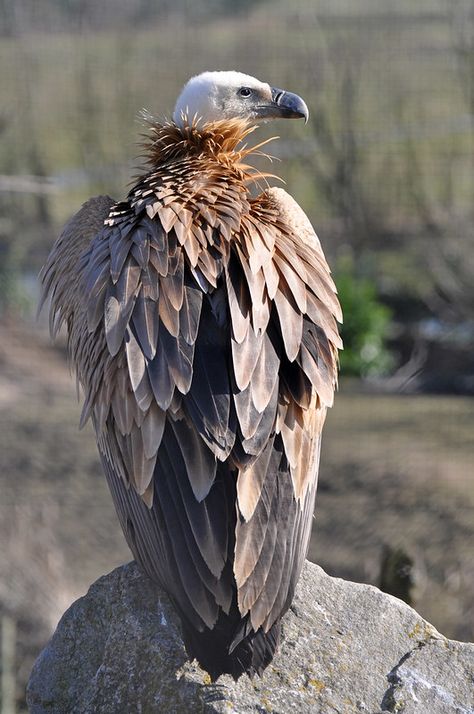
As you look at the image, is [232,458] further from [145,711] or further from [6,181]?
[6,181]

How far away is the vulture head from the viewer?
4660mm

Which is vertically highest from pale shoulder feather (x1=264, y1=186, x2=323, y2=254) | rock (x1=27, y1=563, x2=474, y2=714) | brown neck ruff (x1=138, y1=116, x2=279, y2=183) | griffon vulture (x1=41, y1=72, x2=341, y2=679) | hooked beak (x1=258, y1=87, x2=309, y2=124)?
hooked beak (x1=258, y1=87, x2=309, y2=124)

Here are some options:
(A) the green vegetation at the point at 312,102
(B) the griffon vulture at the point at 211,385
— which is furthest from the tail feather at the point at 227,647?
(A) the green vegetation at the point at 312,102

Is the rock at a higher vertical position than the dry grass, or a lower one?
higher

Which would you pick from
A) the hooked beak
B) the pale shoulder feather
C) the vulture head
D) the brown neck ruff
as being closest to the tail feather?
the pale shoulder feather

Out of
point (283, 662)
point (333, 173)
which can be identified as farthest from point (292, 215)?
point (333, 173)

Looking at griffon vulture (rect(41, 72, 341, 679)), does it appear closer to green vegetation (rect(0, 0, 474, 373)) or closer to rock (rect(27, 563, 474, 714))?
rock (rect(27, 563, 474, 714))

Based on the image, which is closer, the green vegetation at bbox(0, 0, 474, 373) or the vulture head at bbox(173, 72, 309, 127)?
the vulture head at bbox(173, 72, 309, 127)

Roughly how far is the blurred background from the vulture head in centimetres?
401

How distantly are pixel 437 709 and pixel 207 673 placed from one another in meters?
0.67

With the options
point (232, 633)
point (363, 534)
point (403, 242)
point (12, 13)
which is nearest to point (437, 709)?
point (232, 633)

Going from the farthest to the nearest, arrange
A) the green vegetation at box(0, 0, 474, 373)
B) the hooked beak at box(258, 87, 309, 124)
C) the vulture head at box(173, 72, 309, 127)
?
the green vegetation at box(0, 0, 474, 373) → the hooked beak at box(258, 87, 309, 124) → the vulture head at box(173, 72, 309, 127)

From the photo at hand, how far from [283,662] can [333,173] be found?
7630 mm

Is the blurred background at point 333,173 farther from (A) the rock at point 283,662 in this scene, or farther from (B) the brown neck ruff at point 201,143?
(A) the rock at point 283,662
